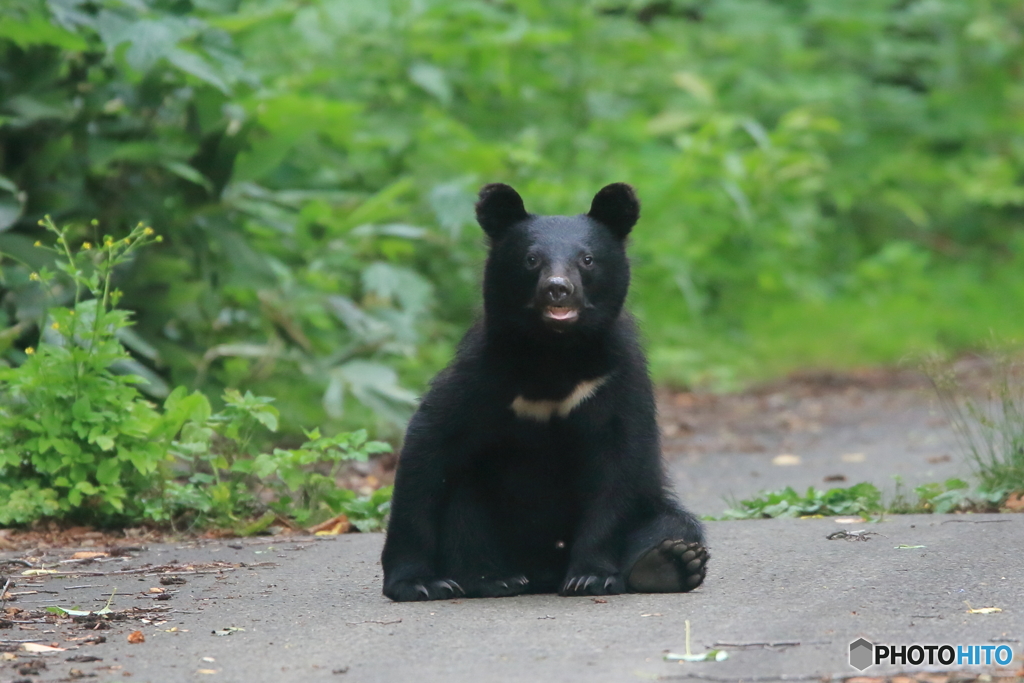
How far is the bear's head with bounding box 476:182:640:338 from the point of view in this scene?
3711 millimetres

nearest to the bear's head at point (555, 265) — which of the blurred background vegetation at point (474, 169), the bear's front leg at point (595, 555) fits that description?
the bear's front leg at point (595, 555)

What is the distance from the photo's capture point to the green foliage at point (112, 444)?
4.85m

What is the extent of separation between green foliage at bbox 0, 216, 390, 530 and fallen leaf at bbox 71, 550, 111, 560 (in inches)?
10.8

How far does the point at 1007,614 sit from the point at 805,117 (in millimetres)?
8723

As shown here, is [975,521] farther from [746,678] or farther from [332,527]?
[332,527]

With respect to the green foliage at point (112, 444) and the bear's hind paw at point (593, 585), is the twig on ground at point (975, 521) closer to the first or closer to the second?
the bear's hind paw at point (593, 585)

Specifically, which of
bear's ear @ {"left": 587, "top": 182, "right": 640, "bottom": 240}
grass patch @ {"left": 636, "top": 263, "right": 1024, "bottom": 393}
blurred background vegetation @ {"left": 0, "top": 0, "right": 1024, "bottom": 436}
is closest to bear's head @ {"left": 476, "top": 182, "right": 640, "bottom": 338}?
bear's ear @ {"left": 587, "top": 182, "right": 640, "bottom": 240}

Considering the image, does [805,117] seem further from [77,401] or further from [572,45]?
[77,401]

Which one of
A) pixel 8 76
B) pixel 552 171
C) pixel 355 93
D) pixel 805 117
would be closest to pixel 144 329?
pixel 8 76

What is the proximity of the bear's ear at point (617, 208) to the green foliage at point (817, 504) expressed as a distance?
1719 millimetres

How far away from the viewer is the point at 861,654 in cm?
289

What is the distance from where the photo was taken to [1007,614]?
3.24 m

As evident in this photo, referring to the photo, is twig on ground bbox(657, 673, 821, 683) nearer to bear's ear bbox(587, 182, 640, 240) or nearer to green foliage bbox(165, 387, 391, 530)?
bear's ear bbox(587, 182, 640, 240)

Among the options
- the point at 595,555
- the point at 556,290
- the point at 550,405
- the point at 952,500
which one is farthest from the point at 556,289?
the point at 952,500
